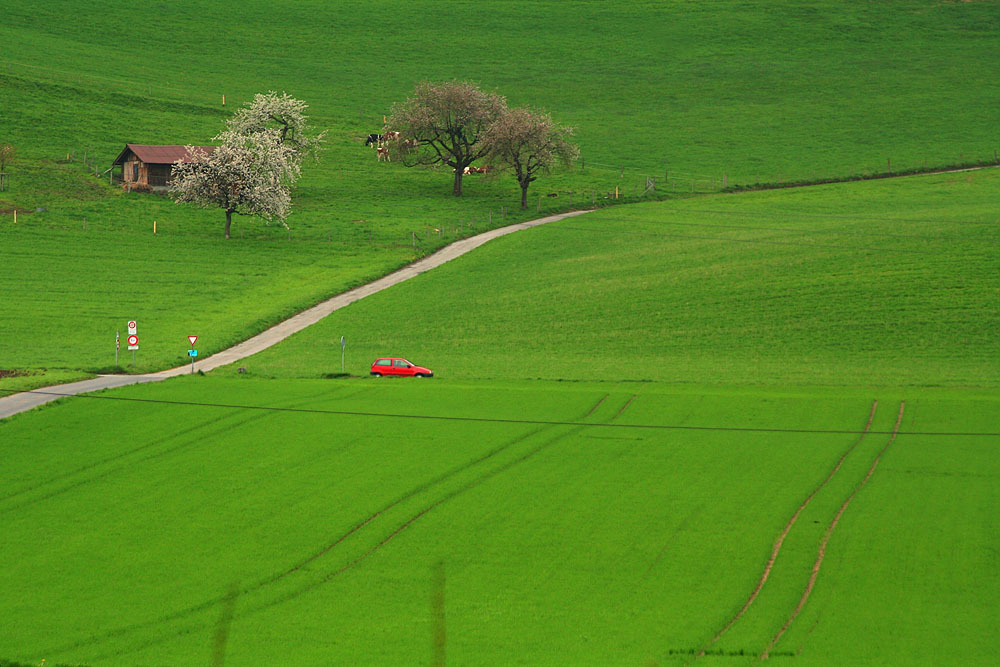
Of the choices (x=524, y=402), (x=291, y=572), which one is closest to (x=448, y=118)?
(x=524, y=402)

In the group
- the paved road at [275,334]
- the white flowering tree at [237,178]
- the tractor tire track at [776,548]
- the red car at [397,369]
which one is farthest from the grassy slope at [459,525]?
the white flowering tree at [237,178]

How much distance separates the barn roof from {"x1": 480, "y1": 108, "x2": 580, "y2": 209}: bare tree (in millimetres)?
24210

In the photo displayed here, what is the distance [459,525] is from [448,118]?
74.0 meters

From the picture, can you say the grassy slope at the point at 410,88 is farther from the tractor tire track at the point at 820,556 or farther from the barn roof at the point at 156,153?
the tractor tire track at the point at 820,556

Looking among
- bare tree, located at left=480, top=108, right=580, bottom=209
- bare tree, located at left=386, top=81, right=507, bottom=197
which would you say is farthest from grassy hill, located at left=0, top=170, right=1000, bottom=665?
bare tree, located at left=386, top=81, right=507, bottom=197

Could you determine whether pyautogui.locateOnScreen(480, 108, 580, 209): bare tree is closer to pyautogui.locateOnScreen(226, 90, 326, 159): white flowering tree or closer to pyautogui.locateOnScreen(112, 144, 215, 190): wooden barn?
pyautogui.locateOnScreen(226, 90, 326, 159): white flowering tree

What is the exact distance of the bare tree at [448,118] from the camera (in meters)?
98.8

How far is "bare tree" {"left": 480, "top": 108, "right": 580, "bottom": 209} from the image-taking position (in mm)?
93938

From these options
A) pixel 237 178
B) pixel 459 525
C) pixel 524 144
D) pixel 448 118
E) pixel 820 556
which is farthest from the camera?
pixel 448 118

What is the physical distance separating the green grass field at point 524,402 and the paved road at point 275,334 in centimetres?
156

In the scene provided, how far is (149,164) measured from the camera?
95.2 meters

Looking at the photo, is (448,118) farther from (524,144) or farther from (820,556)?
(820,556)

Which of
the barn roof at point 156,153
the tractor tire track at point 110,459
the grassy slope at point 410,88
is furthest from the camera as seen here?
the barn roof at point 156,153

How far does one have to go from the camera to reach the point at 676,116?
129m
